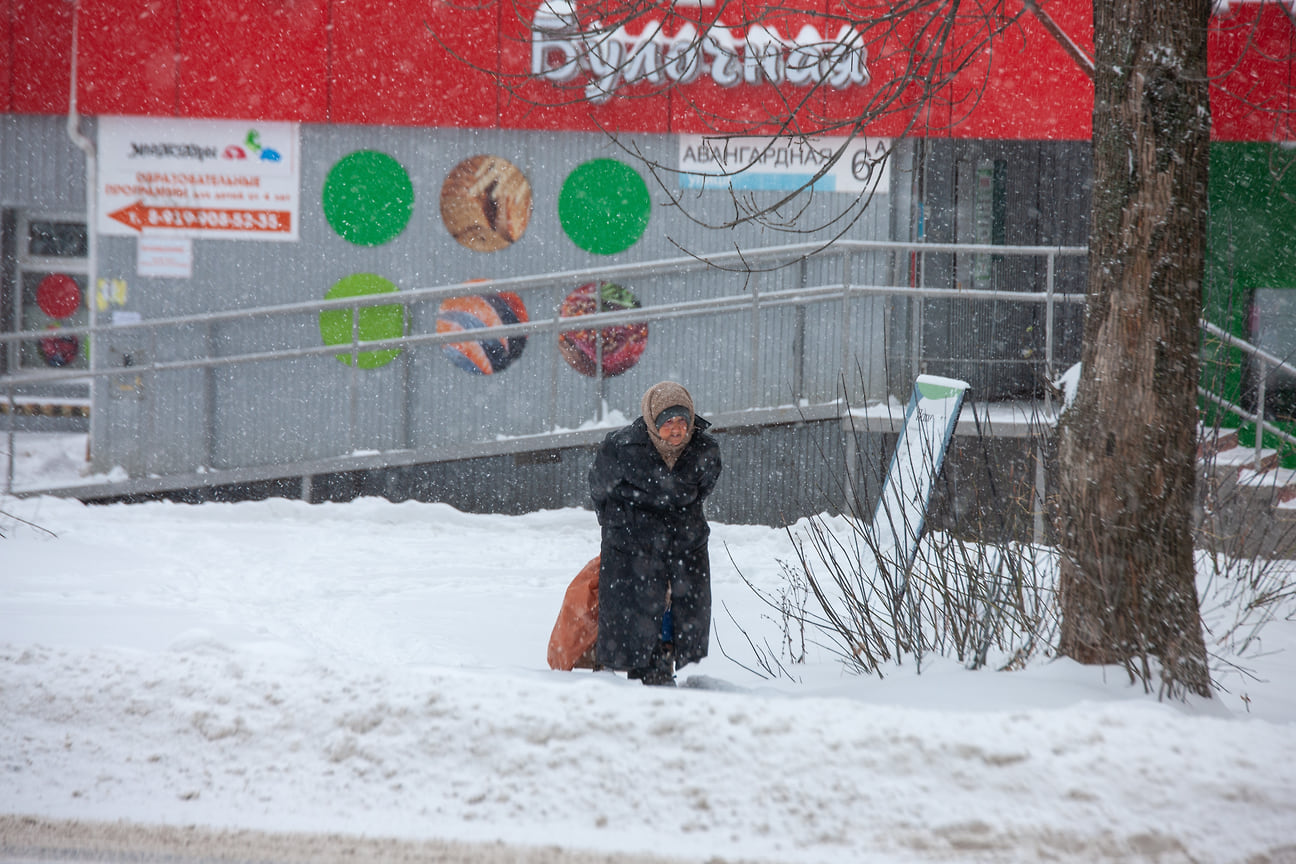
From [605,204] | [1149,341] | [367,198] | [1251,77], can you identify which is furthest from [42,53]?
[1251,77]

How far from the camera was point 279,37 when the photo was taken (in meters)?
9.98

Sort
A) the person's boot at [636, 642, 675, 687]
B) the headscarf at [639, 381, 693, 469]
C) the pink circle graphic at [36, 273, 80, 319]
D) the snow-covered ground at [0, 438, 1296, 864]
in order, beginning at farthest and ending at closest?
the pink circle graphic at [36, 273, 80, 319]
the person's boot at [636, 642, 675, 687]
the headscarf at [639, 381, 693, 469]
the snow-covered ground at [0, 438, 1296, 864]

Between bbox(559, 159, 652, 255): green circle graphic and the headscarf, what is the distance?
615cm

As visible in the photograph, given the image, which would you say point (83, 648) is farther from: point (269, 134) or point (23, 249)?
point (23, 249)

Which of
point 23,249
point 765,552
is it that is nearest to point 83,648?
point 765,552

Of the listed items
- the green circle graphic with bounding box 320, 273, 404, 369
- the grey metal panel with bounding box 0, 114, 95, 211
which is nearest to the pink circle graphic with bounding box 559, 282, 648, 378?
the green circle graphic with bounding box 320, 273, 404, 369

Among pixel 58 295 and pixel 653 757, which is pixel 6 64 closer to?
pixel 58 295

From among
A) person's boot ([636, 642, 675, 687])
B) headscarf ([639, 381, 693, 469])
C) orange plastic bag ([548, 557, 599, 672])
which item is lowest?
person's boot ([636, 642, 675, 687])

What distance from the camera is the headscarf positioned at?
4.20m

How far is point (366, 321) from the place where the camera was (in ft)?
33.5

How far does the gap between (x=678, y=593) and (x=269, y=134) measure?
25.7 feet

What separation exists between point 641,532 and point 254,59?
794 cm

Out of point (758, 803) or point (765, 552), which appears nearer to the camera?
point (758, 803)

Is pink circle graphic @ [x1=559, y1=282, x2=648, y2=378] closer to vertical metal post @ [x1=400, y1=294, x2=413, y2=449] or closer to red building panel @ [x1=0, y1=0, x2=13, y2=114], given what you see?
vertical metal post @ [x1=400, y1=294, x2=413, y2=449]
